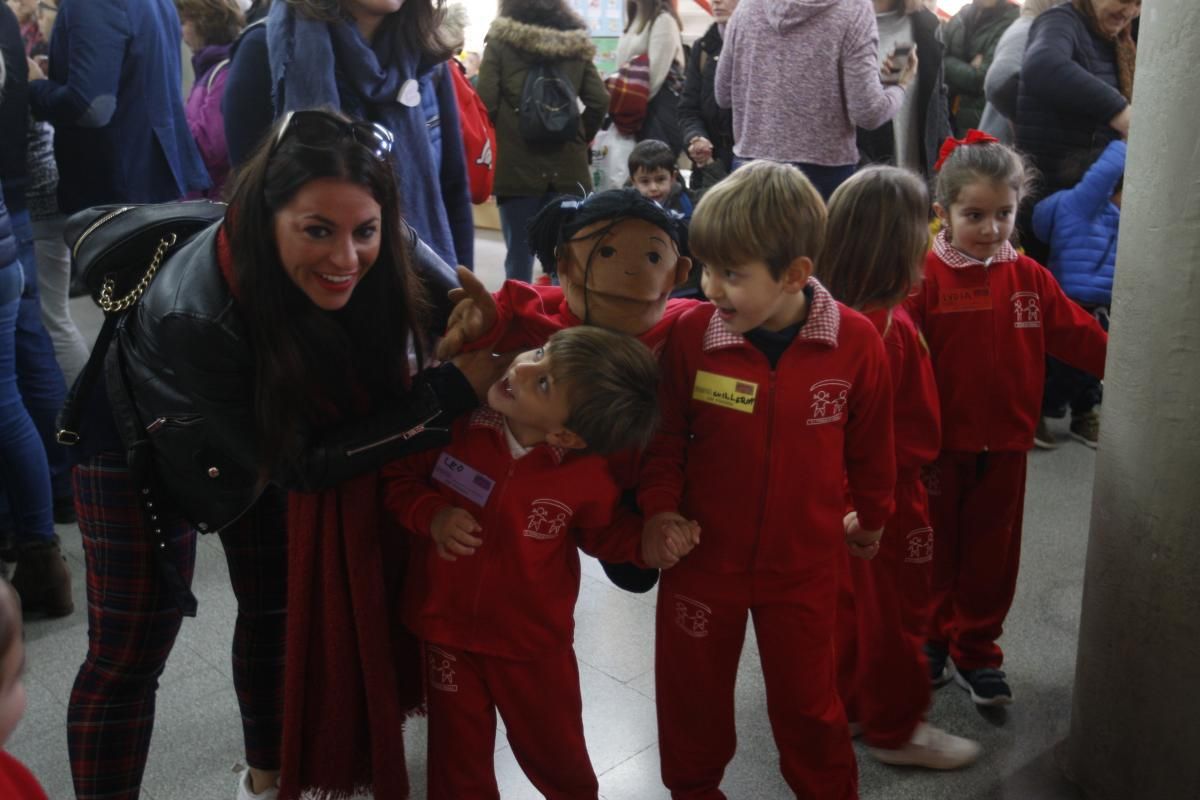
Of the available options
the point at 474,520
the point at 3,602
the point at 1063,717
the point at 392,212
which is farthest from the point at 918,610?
the point at 3,602

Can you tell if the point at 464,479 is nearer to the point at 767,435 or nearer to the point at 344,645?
the point at 344,645

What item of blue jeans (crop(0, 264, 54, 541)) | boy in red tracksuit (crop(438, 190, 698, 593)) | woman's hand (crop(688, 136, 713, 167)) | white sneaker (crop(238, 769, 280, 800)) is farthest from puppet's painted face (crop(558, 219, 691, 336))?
woman's hand (crop(688, 136, 713, 167))

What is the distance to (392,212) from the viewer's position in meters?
1.61

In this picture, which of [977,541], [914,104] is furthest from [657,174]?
[977,541]

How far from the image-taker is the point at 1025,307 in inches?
89.4

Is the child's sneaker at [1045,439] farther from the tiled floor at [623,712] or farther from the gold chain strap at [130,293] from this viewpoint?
the gold chain strap at [130,293]

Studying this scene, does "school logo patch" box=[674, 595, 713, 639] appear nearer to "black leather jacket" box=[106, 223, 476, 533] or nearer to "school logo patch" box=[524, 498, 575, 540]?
"school logo patch" box=[524, 498, 575, 540]

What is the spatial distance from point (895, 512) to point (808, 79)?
178 cm

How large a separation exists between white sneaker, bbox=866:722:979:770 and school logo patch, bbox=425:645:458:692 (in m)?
0.99

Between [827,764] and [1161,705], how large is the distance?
0.61 m

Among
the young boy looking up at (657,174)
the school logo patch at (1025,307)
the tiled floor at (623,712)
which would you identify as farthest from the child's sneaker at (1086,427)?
the school logo patch at (1025,307)

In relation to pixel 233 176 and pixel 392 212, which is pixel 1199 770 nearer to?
pixel 392 212

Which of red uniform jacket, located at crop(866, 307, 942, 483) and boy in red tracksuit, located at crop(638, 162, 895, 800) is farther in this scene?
red uniform jacket, located at crop(866, 307, 942, 483)

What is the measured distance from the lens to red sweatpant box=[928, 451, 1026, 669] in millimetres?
2344
